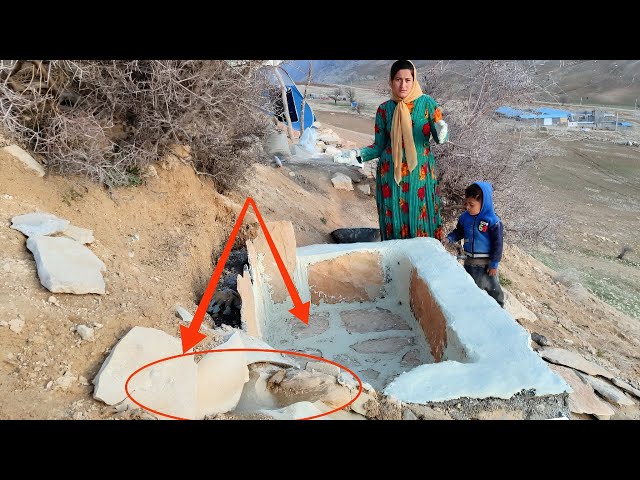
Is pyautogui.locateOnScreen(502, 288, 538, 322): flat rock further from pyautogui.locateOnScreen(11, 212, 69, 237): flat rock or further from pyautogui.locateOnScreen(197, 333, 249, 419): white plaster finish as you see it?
pyautogui.locateOnScreen(11, 212, 69, 237): flat rock

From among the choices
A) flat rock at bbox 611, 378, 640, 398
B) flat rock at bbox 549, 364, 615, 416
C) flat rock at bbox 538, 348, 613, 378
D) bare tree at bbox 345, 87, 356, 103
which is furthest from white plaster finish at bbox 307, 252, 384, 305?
bare tree at bbox 345, 87, 356, 103

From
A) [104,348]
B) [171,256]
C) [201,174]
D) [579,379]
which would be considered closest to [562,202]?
[579,379]

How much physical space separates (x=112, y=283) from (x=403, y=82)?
2.85 m

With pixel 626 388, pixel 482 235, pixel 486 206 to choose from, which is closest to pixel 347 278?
pixel 482 235

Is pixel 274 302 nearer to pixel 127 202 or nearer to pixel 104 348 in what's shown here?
pixel 127 202

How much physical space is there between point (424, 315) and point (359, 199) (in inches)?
218

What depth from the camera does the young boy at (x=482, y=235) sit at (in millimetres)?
3930

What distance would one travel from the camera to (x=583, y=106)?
27016mm

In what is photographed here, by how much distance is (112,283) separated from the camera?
2561 millimetres


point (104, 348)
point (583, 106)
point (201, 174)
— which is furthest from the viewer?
point (583, 106)

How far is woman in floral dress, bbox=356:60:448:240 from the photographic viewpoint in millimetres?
4137

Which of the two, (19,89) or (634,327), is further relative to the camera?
(634,327)

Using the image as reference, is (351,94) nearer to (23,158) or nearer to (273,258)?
(273,258)

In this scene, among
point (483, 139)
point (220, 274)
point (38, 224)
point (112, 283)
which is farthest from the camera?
point (483, 139)
